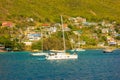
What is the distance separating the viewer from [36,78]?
7069 centimetres

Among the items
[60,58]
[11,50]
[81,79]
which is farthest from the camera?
[11,50]

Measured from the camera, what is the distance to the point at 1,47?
19600cm

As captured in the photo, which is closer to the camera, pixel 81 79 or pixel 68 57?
pixel 81 79

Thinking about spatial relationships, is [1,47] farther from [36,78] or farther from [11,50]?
[36,78]

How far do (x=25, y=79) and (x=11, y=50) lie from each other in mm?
124780

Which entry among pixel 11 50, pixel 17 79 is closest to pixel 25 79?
pixel 17 79

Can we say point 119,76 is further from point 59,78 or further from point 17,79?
point 17,79

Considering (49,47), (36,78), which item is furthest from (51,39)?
(36,78)

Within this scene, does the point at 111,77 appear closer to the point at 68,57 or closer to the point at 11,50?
the point at 68,57

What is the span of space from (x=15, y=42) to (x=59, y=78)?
131738 millimetres

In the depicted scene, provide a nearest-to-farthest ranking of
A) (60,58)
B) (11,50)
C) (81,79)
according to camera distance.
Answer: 1. (81,79)
2. (60,58)
3. (11,50)

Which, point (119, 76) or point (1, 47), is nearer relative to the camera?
point (119, 76)

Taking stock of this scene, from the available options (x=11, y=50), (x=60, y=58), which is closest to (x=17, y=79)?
(x=60, y=58)

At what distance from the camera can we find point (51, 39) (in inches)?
7844
